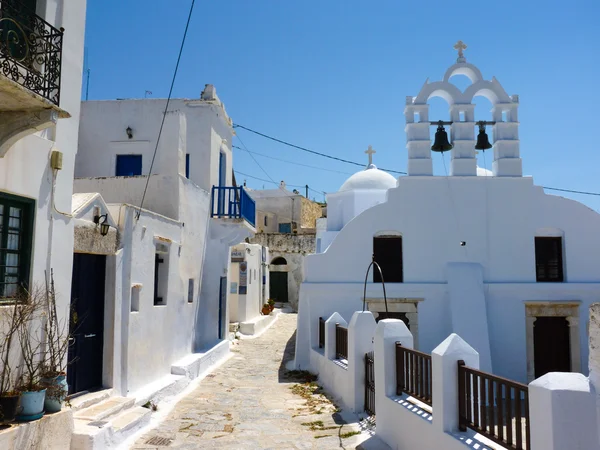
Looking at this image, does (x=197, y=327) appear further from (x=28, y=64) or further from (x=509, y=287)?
(x=28, y=64)

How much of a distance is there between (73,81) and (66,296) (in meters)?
2.70

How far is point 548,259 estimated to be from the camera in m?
13.3

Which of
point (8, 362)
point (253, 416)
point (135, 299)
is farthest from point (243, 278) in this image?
point (8, 362)

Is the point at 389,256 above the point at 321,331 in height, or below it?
above

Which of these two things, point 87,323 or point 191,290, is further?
point 191,290

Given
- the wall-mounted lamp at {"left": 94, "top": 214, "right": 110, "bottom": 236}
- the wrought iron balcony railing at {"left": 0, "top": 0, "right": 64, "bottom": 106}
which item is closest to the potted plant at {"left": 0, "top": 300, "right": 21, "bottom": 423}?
the wall-mounted lamp at {"left": 94, "top": 214, "right": 110, "bottom": 236}

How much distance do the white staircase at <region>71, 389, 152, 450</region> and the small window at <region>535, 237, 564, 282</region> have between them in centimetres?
1015

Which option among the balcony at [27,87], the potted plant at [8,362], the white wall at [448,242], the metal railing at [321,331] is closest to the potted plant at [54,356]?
the potted plant at [8,362]

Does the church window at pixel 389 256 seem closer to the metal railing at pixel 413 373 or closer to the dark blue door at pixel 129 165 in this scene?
the dark blue door at pixel 129 165

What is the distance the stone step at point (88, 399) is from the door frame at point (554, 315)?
966 cm

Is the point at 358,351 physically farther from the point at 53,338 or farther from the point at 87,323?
the point at 53,338

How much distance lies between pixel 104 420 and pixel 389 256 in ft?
27.9

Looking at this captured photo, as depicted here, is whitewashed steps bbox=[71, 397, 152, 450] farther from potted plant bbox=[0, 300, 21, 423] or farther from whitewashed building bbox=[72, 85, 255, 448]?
potted plant bbox=[0, 300, 21, 423]

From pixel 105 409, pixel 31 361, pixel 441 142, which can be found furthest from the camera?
pixel 441 142
